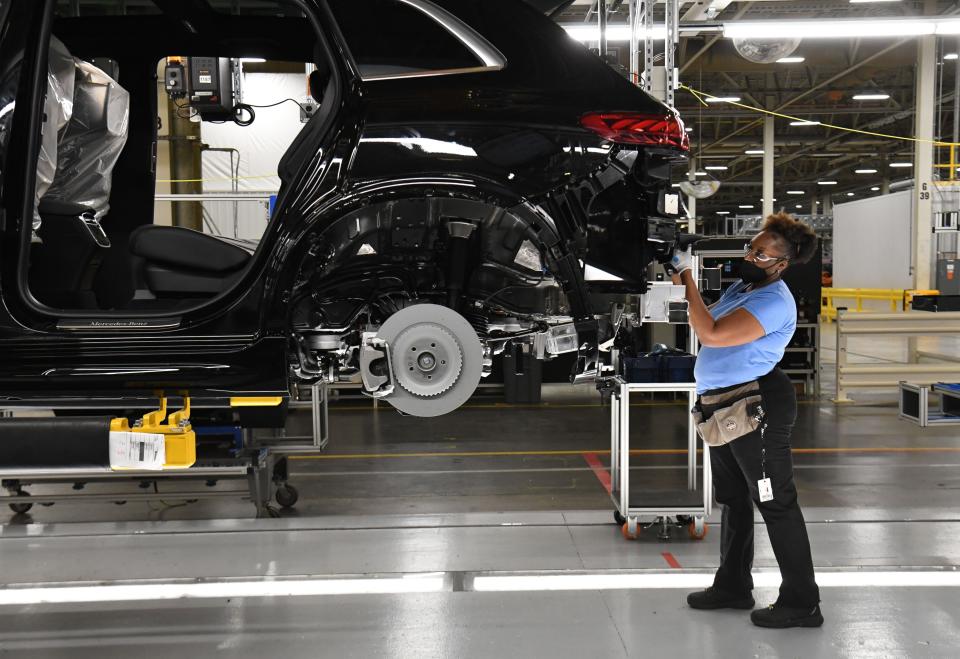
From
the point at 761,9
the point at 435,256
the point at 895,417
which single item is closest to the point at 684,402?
the point at 895,417

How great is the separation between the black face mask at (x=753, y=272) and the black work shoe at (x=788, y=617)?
1223 mm

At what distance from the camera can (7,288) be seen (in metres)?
2.09

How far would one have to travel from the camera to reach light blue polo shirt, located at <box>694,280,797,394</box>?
2703mm

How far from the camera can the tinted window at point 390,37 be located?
2068mm

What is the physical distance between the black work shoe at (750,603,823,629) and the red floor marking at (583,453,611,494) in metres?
2.30

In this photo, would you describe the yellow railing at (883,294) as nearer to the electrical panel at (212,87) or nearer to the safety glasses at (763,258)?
the safety glasses at (763,258)

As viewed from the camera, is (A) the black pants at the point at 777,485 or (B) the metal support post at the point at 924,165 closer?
(A) the black pants at the point at 777,485

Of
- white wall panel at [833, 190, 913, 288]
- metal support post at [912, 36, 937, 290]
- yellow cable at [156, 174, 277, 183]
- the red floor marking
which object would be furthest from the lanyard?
white wall panel at [833, 190, 913, 288]

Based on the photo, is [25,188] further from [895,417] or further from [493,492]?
[895,417]

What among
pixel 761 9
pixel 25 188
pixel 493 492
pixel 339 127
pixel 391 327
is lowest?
pixel 493 492

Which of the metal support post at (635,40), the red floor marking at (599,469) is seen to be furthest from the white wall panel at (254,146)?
the metal support post at (635,40)

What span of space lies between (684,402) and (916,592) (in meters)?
5.62

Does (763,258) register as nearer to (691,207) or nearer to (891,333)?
(891,333)

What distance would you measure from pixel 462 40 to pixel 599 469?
168 inches
